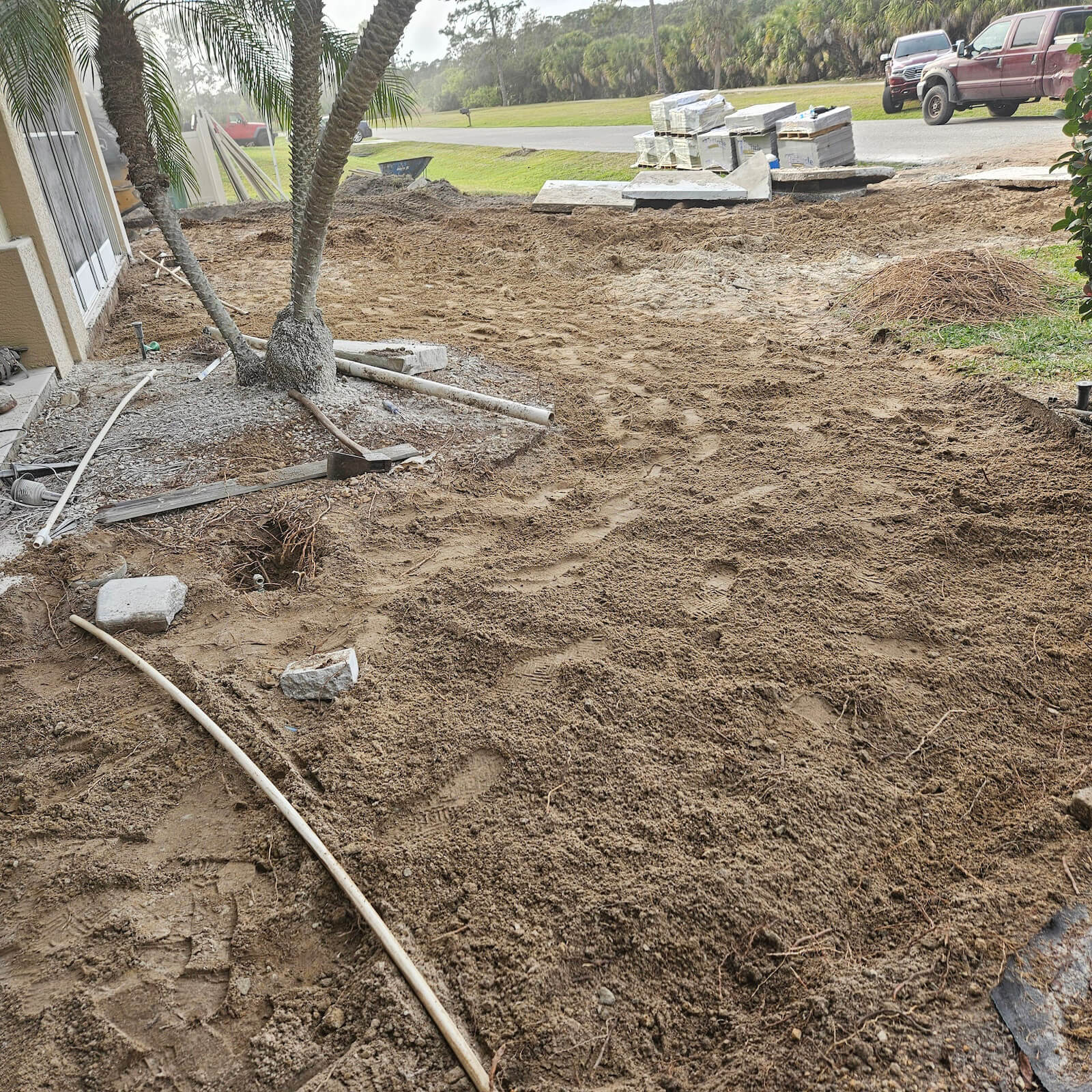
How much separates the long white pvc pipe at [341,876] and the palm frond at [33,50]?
3942 mm

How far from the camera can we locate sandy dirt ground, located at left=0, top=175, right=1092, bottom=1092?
85.0 inches

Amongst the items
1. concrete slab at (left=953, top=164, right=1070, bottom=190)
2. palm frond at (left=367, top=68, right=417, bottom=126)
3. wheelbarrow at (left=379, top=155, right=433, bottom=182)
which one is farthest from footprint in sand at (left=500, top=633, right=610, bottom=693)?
wheelbarrow at (left=379, top=155, right=433, bottom=182)

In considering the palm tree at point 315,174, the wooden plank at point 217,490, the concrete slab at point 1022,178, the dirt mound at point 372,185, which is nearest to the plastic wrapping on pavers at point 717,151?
the concrete slab at point 1022,178

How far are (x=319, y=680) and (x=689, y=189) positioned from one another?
1097 cm

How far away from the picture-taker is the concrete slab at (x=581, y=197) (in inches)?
495

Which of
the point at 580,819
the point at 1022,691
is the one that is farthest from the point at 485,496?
the point at 1022,691

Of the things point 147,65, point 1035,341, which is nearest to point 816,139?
point 1035,341

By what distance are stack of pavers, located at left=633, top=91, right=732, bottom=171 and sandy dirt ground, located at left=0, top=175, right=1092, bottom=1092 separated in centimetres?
969

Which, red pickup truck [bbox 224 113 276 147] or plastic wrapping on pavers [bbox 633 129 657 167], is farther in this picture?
red pickup truck [bbox 224 113 276 147]

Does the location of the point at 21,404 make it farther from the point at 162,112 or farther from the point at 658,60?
the point at 658,60

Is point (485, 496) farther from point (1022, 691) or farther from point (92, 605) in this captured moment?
point (1022, 691)

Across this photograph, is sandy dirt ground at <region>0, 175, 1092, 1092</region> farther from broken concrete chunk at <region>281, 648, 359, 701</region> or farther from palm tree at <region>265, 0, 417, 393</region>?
palm tree at <region>265, 0, 417, 393</region>

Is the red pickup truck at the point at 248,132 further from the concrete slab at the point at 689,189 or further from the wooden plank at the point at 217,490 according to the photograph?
the wooden plank at the point at 217,490

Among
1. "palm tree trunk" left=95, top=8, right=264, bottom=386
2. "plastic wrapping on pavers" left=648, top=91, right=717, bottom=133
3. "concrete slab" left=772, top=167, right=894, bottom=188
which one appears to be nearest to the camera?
"palm tree trunk" left=95, top=8, right=264, bottom=386
